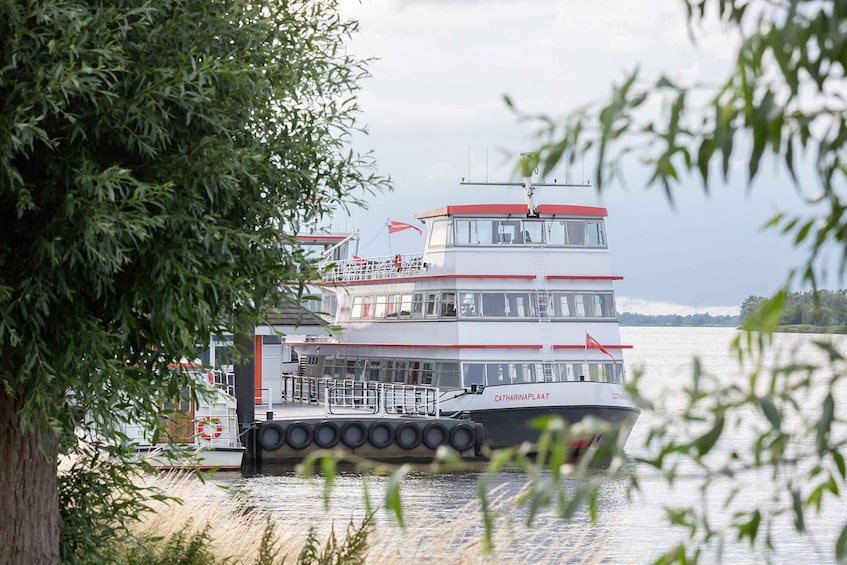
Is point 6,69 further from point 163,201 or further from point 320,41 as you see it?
point 320,41

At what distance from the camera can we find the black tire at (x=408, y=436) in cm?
3512

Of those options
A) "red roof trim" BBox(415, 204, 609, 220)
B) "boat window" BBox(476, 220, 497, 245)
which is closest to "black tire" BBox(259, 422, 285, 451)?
"red roof trim" BBox(415, 204, 609, 220)

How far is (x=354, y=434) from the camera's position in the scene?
3506 centimetres

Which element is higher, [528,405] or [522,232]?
[522,232]

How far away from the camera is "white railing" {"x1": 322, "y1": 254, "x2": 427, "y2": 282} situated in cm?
4156

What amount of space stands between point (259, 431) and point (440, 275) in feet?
26.9

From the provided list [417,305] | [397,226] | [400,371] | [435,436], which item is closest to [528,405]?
[435,436]

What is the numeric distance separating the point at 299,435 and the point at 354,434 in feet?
5.23

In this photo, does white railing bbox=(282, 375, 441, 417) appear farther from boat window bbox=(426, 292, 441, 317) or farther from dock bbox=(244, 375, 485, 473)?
boat window bbox=(426, 292, 441, 317)

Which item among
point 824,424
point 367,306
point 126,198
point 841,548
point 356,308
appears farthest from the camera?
point 356,308

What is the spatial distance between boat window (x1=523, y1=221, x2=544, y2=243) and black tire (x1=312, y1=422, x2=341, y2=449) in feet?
29.1

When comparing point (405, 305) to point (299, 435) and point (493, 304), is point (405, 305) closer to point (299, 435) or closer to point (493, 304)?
point (493, 304)

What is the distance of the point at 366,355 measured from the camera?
146ft

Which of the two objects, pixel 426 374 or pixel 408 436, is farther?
pixel 426 374
